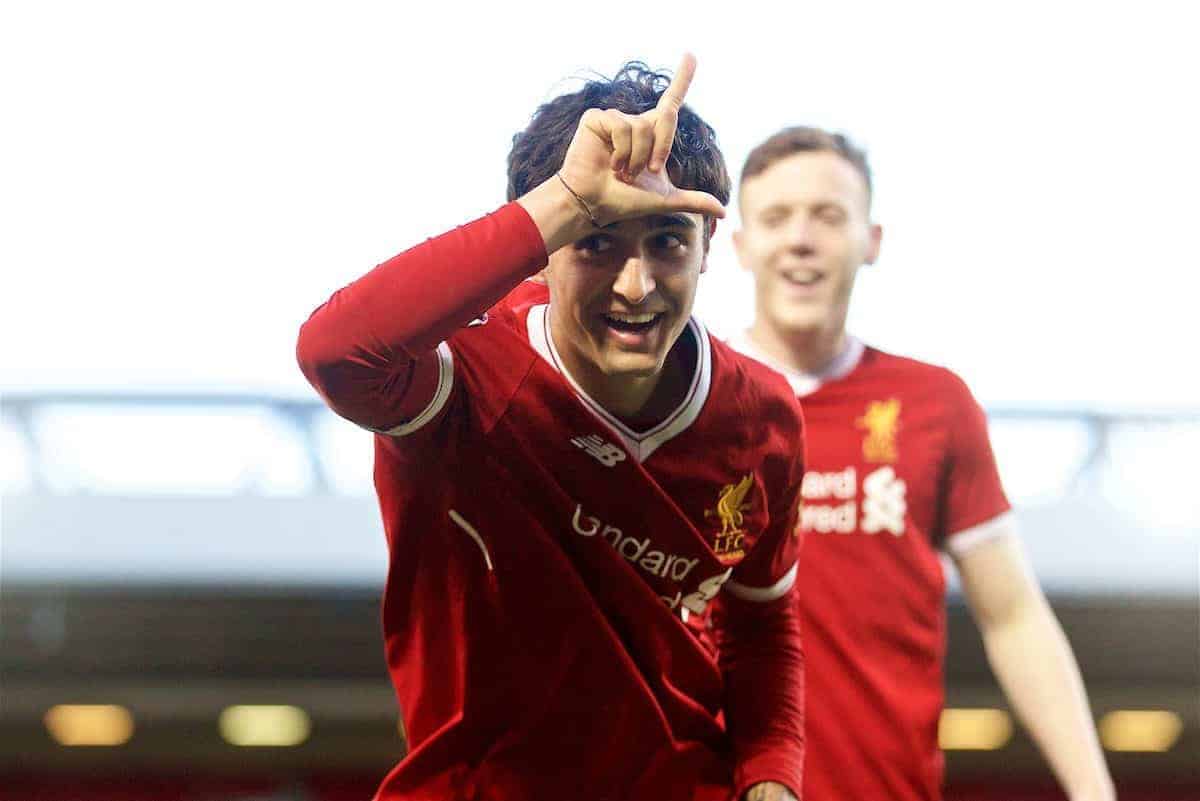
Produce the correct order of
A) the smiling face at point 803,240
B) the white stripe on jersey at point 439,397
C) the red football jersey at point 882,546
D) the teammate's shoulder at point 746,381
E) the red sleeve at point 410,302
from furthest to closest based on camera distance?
the smiling face at point 803,240 < the red football jersey at point 882,546 < the teammate's shoulder at point 746,381 < the white stripe on jersey at point 439,397 < the red sleeve at point 410,302

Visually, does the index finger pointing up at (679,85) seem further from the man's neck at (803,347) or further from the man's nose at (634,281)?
the man's neck at (803,347)

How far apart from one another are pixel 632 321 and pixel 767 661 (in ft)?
1.81

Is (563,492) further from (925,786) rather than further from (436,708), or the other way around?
(925,786)

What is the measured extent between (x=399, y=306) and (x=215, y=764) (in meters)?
4.68

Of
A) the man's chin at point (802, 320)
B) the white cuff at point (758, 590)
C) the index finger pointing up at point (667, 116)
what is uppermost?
the man's chin at point (802, 320)

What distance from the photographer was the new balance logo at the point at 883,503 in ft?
8.02

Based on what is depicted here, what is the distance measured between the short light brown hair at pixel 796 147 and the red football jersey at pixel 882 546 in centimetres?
29

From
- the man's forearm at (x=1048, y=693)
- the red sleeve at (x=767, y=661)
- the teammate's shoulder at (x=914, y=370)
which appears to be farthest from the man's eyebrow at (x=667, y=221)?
the man's forearm at (x=1048, y=693)

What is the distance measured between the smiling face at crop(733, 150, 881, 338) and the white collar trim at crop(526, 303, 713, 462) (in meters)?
0.78

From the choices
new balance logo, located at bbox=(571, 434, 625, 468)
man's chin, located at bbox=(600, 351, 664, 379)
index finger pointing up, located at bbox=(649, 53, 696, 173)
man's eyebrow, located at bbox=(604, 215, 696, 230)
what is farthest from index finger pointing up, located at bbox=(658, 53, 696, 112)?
new balance logo, located at bbox=(571, 434, 625, 468)

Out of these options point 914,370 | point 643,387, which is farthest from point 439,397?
point 914,370

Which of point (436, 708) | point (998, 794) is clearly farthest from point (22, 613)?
point (436, 708)

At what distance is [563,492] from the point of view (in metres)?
1.62

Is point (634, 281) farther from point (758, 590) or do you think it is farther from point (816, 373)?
point (816, 373)
